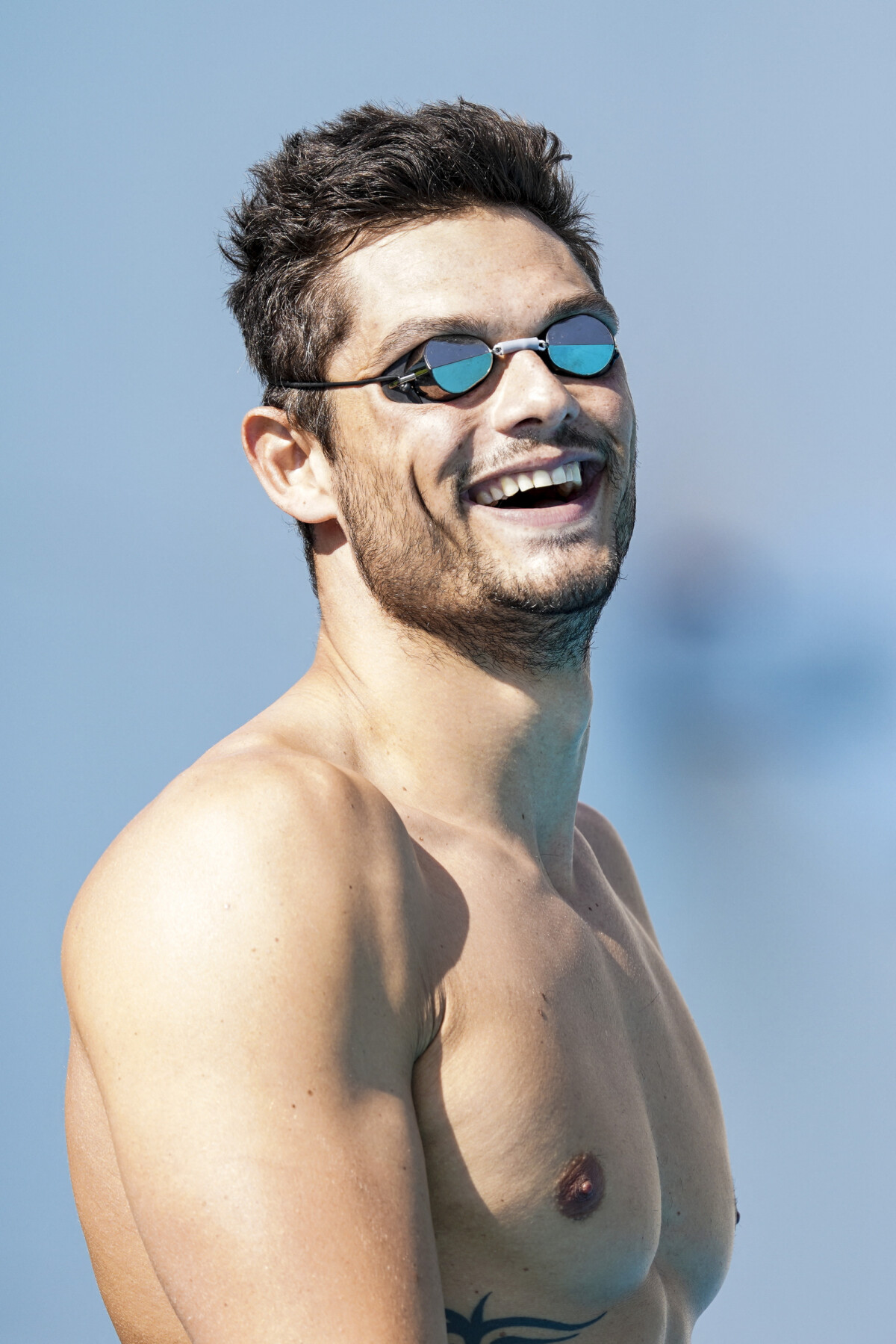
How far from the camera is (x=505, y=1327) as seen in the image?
1209 mm

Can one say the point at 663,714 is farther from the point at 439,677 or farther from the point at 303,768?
the point at 303,768

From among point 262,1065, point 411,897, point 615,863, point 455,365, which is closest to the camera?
point 262,1065

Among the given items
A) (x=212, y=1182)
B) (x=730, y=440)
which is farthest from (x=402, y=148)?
(x=730, y=440)

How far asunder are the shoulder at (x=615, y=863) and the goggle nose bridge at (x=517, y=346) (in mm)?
705

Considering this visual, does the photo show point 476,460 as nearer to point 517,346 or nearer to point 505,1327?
point 517,346

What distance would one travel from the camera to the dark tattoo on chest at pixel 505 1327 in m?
1.19

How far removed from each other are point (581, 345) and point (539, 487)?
18 cm

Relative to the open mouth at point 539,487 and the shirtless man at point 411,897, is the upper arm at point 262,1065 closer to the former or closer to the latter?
the shirtless man at point 411,897

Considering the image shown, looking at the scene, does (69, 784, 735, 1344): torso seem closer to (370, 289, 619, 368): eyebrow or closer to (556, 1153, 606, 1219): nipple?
(556, 1153, 606, 1219): nipple

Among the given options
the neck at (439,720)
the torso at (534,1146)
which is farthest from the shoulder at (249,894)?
the neck at (439,720)

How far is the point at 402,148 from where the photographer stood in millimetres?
1484

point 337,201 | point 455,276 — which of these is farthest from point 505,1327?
point 337,201

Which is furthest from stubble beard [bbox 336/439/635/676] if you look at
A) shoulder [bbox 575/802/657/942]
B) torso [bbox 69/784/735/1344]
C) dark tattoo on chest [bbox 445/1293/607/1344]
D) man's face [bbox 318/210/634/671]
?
dark tattoo on chest [bbox 445/1293/607/1344]

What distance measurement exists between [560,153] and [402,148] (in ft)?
1.01
